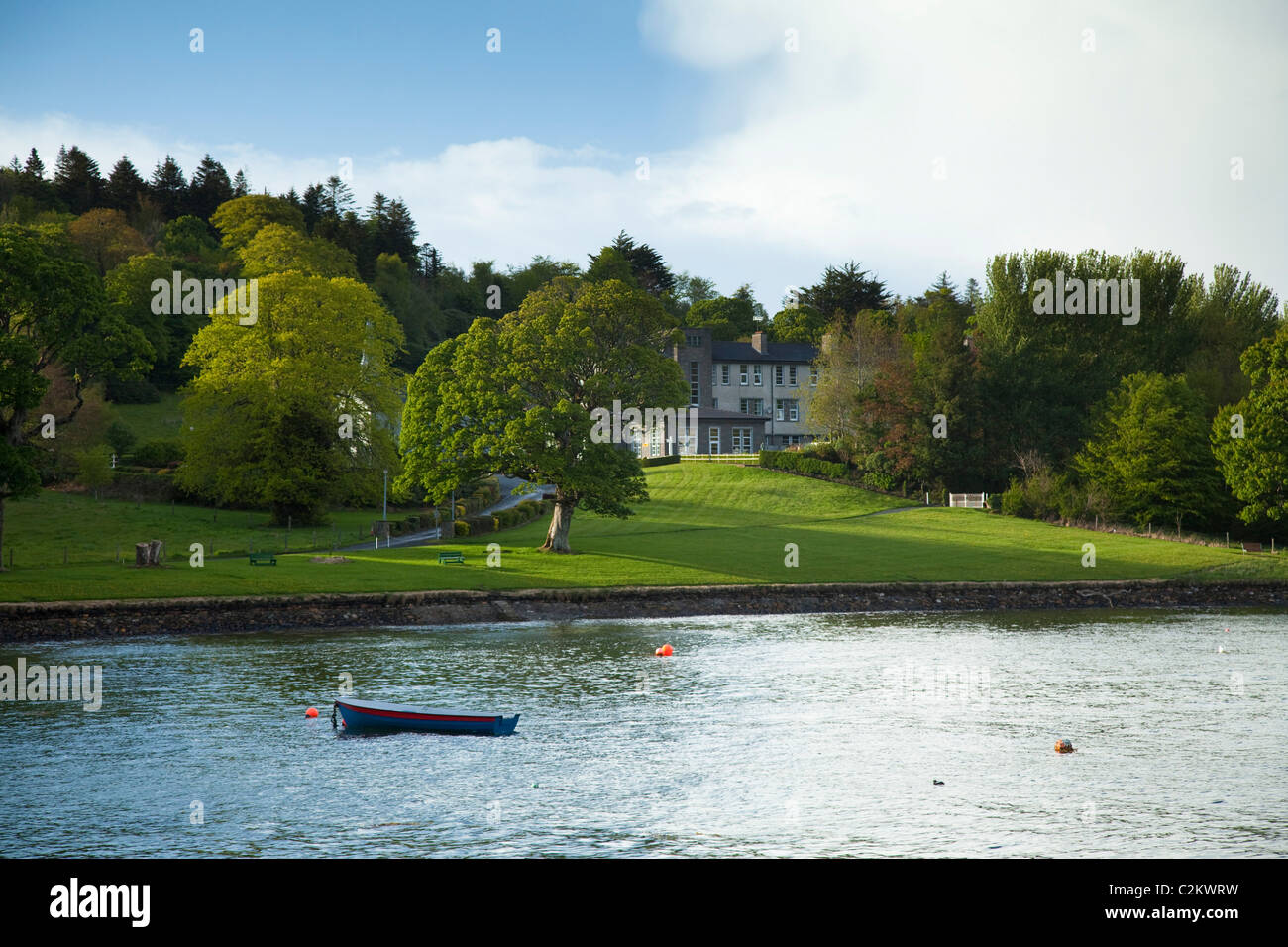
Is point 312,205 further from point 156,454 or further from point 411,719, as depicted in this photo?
point 411,719

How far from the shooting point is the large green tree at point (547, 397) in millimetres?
56156

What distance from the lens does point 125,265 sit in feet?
345

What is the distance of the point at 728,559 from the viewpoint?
58.7 metres

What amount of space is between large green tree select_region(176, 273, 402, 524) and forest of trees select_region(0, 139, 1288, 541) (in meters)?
0.22

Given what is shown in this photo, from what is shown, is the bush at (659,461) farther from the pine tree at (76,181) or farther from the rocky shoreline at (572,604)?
the pine tree at (76,181)

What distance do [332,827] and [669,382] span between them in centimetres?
4096

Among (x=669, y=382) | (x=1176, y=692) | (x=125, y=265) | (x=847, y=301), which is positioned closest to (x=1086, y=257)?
(x=847, y=301)

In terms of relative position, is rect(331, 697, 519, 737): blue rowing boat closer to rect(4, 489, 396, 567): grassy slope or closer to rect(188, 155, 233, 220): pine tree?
rect(4, 489, 396, 567): grassy slope

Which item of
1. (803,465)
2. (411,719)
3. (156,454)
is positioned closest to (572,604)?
(411,719)

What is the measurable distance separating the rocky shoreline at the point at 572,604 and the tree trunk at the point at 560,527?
9.28 m

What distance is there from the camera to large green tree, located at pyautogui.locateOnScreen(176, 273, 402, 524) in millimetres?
66938

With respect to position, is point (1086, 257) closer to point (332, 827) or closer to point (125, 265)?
point (125, 265)

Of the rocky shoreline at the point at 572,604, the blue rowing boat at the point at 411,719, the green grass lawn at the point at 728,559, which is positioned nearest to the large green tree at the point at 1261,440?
the green grass lawn at the point at 728,559
